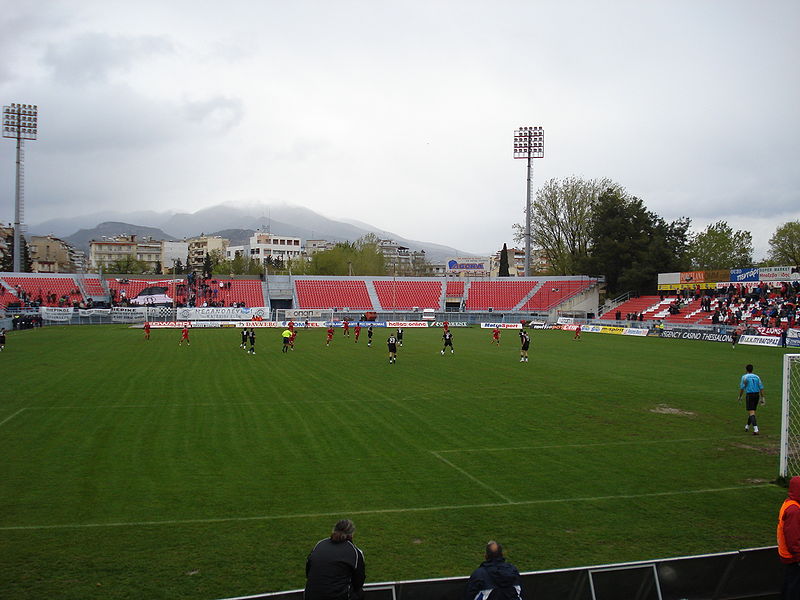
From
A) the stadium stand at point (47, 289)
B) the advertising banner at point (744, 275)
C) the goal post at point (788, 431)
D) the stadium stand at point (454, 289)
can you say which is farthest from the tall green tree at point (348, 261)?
the goal post at point (788, 431)

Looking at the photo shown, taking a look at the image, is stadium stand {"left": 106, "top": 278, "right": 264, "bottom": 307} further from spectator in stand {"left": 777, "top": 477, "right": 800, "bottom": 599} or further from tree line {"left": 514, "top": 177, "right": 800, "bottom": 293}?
spectator in stand {"left": 777, "top": 477, "right": 800, "bottom": 599}

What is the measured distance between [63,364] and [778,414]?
28.0 meters

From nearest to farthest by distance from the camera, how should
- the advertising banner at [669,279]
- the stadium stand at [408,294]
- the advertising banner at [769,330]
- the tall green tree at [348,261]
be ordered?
the advertising banner at [769,330], the advertising banner at [669,279], the stadium stand at [408,294], the tall green tree at [348,261]

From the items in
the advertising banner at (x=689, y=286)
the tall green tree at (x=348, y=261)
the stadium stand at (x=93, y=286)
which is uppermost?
the tall green tree at (x=348, y=261)

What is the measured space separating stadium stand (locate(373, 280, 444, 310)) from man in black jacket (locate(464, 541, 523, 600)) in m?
69.9

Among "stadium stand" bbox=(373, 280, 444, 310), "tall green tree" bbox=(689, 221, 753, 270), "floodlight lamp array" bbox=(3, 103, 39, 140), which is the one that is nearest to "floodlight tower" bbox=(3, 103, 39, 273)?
"floodlight lamp array" bbox=(3, 103, 39, 140)

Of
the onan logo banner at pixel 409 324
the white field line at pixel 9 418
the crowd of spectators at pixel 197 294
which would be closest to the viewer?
the white field line at pixel 9 418

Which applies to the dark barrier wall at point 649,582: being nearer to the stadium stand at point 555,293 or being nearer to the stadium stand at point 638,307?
the stadium stand at point 638,307

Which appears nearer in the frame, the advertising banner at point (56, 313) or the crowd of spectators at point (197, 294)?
the advertising banner at point (56, 313)

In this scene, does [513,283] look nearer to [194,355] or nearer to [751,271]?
[751,271]

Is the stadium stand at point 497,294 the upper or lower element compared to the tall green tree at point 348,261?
lower

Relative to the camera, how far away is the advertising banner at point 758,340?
134 feet

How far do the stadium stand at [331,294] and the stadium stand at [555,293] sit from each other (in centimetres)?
2032

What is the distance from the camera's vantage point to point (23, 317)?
170 feet
